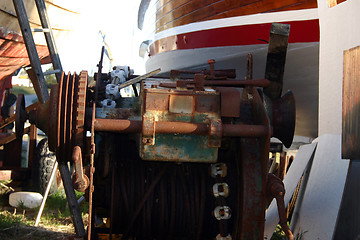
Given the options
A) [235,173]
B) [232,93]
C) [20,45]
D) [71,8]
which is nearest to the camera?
[232,93]

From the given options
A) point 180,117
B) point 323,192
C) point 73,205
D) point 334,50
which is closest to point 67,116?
point 180,117

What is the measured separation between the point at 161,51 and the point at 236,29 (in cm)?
220

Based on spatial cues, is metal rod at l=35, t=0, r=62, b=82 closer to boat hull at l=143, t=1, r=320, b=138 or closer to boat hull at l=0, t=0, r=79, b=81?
boat hull at l=0, t=0, r=79, b=81

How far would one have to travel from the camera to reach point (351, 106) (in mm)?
3191

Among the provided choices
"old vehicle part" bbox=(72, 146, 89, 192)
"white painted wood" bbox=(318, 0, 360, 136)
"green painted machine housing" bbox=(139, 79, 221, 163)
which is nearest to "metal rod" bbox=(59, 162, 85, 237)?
"old vehicle part" bbox=(72, 146, 89, 192)

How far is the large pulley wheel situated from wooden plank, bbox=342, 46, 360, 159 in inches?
73.7

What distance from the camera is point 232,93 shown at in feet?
8.77

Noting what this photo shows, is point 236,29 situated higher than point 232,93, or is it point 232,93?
point 236,29

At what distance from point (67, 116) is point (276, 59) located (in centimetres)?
151

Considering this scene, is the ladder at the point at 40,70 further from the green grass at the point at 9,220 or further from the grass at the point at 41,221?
the green grass at the point at 9,220

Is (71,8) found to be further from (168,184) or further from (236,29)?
(168,184)

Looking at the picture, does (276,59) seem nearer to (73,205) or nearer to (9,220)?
(73,205)

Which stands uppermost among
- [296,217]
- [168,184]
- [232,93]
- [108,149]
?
[232,93]

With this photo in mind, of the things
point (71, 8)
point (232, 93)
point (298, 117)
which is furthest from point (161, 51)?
point (232, 93)
